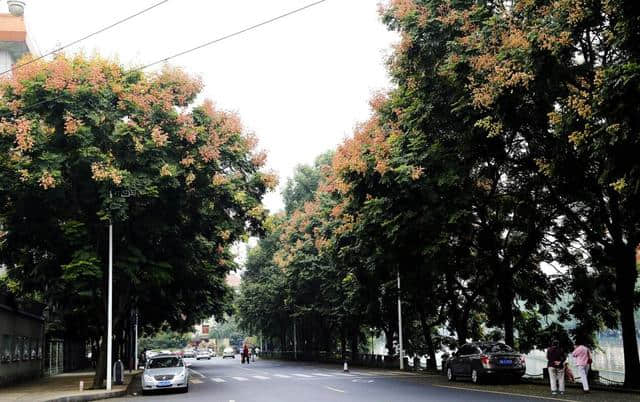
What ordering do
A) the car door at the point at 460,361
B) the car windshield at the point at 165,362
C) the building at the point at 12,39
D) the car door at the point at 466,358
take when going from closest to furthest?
the car door at the point at 466,358 < the car windshield at the point at 165,362 < the car door at the point at 460,361 < the building at the point at 12,39

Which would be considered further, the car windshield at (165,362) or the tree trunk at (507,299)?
the tree trunk at (507,299)

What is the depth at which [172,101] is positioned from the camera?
78.8ft

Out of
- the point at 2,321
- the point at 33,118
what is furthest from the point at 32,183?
the point at 2,321

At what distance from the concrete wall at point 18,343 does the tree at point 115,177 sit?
2.25 m

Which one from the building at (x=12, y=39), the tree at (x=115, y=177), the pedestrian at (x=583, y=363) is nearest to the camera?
the pedestrian at (x=583, y=363)

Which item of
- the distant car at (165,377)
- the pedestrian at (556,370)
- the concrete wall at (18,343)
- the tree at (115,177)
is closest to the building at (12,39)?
the concrete wall at (18,343)

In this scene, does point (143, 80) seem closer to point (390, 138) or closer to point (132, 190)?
point (132, 190)

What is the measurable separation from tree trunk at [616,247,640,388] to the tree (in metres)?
12.9

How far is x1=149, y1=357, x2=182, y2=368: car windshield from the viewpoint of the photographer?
83.3 ft

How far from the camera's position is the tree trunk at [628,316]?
21344mm

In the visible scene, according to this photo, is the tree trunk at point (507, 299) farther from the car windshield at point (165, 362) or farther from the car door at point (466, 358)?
the car windshield at point (165, 362)

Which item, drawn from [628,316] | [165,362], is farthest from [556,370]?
[165,362]

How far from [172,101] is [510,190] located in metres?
13.5

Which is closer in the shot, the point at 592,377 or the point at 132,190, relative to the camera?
the point at 132,190
